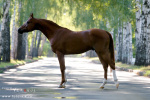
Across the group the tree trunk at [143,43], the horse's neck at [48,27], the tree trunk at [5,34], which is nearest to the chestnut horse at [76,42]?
the horse's neck at [48,27]

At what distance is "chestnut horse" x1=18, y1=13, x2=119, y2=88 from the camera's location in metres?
10.5

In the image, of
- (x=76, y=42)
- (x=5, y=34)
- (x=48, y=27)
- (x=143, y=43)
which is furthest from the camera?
(x=5, y=34)

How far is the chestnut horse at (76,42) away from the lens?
1051 cm

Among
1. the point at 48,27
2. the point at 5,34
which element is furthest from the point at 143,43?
the point at 48,27

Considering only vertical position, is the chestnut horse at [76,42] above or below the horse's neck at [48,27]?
below

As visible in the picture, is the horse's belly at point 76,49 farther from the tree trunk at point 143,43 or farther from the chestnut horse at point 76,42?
the tree trunk at point 143,43

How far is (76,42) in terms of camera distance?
35.2 ft

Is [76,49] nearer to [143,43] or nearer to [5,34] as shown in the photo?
[143,43]

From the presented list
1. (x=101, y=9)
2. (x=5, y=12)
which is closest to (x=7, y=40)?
(x=5, y=12)

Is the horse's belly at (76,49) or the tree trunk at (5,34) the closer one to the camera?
the horse's belly at (76,49)

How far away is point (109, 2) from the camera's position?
22391 mm

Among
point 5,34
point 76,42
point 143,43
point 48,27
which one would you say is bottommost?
point 143,43

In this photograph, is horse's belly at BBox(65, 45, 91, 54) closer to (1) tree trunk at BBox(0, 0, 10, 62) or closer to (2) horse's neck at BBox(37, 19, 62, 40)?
(2) horse's neck at BBox(37, 19, 62, 40)

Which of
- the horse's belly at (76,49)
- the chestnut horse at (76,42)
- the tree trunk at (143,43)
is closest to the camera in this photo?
the chestnut horse at (76,42)
